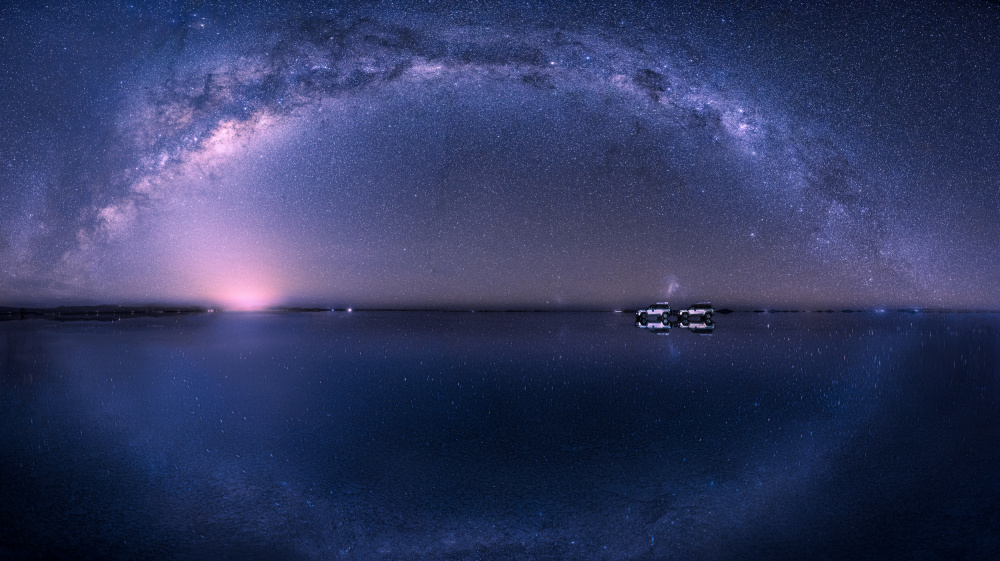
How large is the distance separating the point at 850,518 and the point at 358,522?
4.82m

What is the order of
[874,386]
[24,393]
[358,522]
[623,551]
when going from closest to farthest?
[623,551] < [358,522] < [24,393] < [874,386]

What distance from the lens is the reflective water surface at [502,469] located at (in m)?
5.34

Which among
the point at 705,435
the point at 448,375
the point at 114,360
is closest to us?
the point at 705,435

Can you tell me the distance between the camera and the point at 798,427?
10227 millimetres

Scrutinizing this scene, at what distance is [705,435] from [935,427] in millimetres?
4214

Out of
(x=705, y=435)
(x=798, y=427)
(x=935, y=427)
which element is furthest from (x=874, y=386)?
(x=705, y=435)

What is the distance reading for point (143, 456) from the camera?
A: 8461mm

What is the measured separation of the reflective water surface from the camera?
210 inches

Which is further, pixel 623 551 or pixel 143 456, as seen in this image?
pixel 143 456

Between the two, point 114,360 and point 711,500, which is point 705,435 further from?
point 114,360

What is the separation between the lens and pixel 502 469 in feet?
25.1

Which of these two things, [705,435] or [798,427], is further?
[798,427]

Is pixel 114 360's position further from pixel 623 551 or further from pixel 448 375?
pixel 623 551

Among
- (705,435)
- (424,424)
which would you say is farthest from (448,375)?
(705,435)
